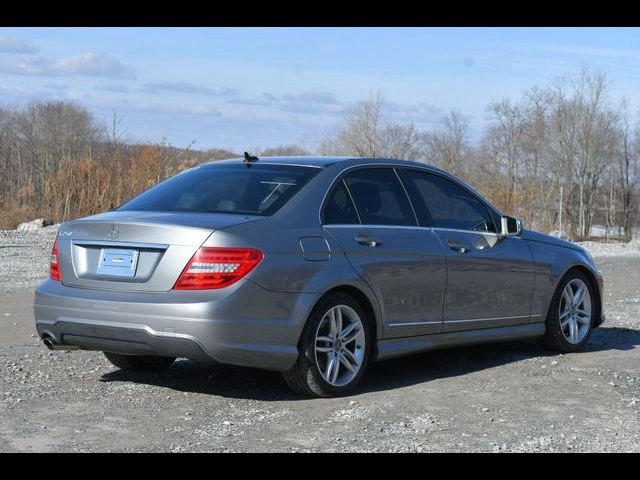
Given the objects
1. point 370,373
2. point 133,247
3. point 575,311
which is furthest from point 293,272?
point 575,311

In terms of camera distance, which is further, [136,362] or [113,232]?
[136,362]

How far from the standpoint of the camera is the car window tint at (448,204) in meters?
8.21

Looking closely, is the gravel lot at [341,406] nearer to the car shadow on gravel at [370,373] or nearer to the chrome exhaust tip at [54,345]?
the car shadow on gravel at [370,373]

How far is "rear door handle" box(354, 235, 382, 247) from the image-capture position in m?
7.36

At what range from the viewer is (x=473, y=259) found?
27.3 feet

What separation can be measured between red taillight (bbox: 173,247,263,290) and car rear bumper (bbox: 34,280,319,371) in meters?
0.05

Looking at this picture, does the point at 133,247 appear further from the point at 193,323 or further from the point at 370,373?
the point at 370,373

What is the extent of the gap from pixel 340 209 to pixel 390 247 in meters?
0.46

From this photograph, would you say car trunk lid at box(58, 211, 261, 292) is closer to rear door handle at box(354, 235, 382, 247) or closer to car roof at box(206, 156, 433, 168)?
rear door handle at box(354, 235, 382, 247)

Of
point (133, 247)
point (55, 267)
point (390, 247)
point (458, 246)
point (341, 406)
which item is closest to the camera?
point (133, 247)

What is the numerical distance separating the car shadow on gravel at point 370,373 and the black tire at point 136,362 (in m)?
0.06


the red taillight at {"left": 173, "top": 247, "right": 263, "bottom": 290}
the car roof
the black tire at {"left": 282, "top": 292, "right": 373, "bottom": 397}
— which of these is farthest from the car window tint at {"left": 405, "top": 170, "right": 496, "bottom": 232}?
the red taillight at {"left": 173, "top": 247, "right": 263, "bottom": 290}

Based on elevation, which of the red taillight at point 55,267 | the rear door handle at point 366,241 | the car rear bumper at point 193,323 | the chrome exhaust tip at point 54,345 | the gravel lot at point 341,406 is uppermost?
the rear door handle at point 366,241

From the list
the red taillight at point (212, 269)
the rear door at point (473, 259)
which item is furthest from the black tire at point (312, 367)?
the rear door at point (473, 259)
